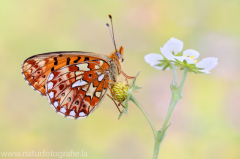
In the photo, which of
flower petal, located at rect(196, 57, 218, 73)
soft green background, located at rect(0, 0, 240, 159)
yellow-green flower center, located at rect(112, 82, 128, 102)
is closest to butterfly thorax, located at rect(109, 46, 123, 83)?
yellow-green flower center, located at rect(112, 82, 128, 102)

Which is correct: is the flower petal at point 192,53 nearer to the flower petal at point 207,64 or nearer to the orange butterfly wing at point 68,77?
the flower petal at point 207,64

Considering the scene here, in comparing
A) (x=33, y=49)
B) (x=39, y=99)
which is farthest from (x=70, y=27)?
(x=39, y=99)

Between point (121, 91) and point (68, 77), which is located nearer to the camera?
point (121, 91)

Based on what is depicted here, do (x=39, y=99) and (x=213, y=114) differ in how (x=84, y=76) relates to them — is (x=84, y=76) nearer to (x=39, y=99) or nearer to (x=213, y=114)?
(x=39, y=99)

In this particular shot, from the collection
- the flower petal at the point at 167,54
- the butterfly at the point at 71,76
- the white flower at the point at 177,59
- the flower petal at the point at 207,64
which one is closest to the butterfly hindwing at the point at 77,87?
the butterfly at the point at 71,76

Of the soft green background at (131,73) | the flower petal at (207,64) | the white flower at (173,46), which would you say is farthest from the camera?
the soft green background at (131,73)

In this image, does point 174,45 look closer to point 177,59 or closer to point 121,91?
point 177,59

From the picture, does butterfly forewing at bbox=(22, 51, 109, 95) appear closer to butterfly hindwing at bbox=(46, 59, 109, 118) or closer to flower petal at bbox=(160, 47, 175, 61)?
butterfly hindwing at bbox=(46, 59, 109, 118)

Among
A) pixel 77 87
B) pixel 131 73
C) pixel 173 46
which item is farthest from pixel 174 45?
pixel 131 73
